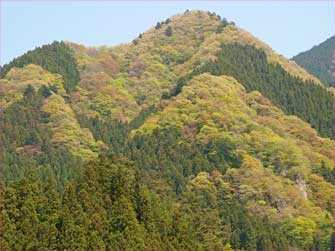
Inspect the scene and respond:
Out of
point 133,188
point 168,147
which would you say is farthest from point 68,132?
point 133,188

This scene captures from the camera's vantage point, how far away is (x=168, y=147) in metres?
87.2

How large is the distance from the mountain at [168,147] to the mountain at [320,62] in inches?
1559

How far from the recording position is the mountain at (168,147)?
5238 cm

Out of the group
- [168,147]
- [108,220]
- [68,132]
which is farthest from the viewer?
[68,132]

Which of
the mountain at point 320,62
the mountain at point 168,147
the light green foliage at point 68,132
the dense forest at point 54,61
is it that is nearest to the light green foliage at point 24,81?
the mountain at point 168,147

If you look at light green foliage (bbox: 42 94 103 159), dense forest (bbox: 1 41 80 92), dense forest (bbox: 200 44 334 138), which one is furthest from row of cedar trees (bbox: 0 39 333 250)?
light green foliage (bbox: 42 94 103 159)

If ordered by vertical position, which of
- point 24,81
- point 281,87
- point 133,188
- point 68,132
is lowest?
point 133,188

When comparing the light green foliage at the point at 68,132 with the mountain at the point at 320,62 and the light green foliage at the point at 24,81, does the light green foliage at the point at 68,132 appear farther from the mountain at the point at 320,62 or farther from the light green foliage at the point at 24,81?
the mountain at the point at 320,62

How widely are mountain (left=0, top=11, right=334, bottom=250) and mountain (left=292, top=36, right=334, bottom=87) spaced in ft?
130

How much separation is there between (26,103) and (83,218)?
54.3 meters

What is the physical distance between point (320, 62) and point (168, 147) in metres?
103

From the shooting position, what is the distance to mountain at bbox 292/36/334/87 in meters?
170

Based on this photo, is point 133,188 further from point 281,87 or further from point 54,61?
point 54,61

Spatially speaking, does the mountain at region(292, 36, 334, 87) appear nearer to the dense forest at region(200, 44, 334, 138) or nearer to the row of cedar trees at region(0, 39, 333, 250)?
the dense forest at region(200, 44, 334, 138)
